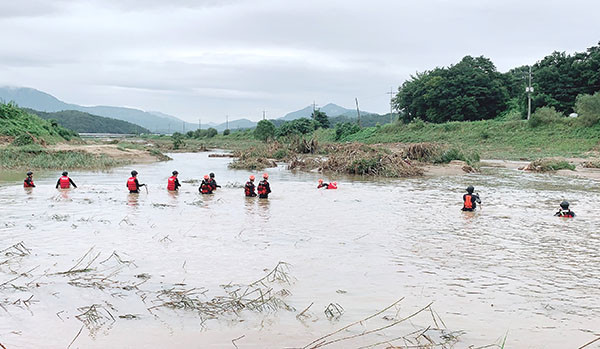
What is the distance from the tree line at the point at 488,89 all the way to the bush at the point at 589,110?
26.0 ft

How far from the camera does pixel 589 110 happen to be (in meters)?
43.3

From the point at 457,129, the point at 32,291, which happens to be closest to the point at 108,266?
the point at 32,291

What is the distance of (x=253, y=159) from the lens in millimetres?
35562

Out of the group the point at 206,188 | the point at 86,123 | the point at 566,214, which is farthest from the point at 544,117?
the point at 86,123

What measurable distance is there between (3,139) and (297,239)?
34862 millimetres

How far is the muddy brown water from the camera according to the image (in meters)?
6.13

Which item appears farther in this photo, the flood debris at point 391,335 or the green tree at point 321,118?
the green tree at point 321,118

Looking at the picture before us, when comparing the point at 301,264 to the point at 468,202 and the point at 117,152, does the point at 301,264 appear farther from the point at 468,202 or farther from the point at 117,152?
the point at 117,152

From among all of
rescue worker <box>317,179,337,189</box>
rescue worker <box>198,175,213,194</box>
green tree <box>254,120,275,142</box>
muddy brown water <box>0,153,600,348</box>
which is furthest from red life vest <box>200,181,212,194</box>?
green tree <box>254,120,275,142</box>

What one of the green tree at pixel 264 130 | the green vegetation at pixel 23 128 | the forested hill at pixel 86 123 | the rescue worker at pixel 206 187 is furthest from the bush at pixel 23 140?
the forested hill at pixel 86 123

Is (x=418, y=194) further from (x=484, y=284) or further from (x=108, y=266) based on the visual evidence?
(x=108, y=266)

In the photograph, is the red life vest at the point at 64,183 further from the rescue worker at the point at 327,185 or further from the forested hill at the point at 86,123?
the forested hill at the point at 86,123

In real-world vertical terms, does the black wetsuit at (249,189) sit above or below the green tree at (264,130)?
below

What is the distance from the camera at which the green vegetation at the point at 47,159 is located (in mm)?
30094
